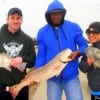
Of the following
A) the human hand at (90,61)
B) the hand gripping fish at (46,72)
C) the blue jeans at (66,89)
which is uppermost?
the human hand at (90,61)

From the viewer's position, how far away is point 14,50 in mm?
3145

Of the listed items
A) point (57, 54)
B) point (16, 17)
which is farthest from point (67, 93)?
point (16, 17)

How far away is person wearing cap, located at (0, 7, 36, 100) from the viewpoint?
10.2 feet

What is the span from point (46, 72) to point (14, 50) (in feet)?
1.25

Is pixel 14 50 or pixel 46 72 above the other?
pixel 14 50

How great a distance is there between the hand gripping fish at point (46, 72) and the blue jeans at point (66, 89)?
0.32ft

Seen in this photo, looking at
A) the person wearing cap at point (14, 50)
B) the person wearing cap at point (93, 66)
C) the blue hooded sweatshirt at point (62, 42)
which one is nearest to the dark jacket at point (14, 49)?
the person wearing cap at point (14, 50)

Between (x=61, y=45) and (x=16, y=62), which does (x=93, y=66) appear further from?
(x=16, y=62)

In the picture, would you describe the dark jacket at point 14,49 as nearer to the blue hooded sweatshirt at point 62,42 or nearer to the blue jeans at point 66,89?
the blue hooded sweatshirt at point 62,42

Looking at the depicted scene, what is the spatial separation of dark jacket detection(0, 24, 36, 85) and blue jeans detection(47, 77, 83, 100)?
316mm

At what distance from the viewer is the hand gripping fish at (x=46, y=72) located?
2.90 meters

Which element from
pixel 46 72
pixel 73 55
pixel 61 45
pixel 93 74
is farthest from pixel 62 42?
pixel 93 74

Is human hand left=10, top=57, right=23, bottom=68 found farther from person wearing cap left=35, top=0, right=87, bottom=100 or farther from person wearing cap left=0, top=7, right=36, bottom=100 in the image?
person wearing cap left=35, top=0, right=87, bottom=100

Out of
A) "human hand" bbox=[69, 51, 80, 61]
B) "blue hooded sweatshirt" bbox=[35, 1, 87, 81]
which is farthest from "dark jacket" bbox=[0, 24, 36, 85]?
"human hand" bbox=[69, 51, 80, 61]
